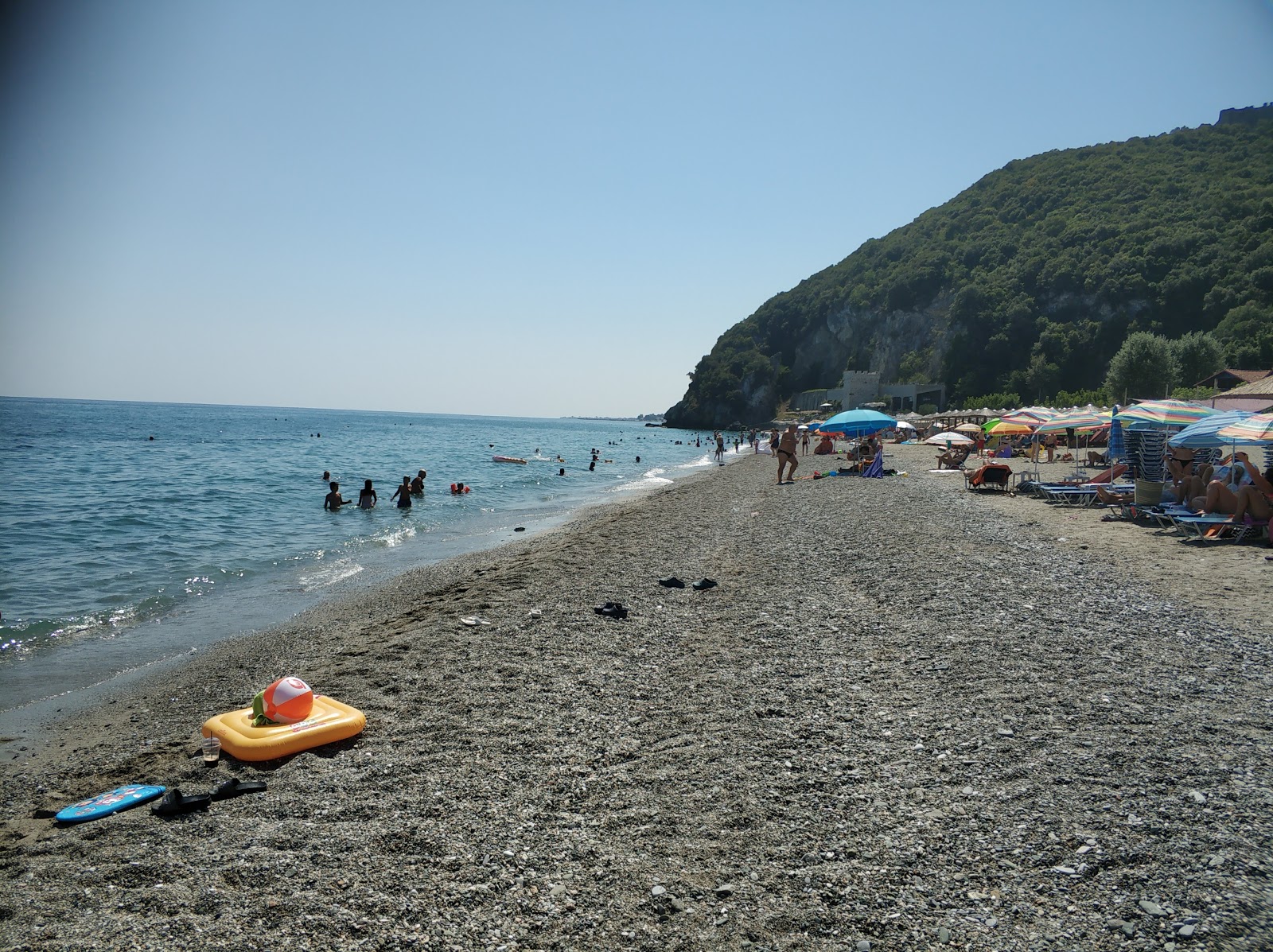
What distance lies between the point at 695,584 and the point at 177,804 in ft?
21.9

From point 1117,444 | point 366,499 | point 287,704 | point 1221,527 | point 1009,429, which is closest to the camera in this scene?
point 287,704

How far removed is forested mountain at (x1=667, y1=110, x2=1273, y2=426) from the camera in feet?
231

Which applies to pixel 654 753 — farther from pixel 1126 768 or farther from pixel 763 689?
pixel 1126 768

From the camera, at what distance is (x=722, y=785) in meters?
4.50

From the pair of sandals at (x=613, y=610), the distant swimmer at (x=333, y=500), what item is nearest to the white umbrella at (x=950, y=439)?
the distant swimmer at (x=333, y=500)

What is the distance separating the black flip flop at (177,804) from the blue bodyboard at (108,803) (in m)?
0.19

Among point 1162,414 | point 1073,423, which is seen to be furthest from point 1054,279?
point 1162,414

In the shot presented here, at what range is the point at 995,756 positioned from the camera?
4.52 metres

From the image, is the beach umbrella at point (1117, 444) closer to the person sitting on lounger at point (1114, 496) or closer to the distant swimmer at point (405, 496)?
the person sitting on lounger at point (1114, 496)

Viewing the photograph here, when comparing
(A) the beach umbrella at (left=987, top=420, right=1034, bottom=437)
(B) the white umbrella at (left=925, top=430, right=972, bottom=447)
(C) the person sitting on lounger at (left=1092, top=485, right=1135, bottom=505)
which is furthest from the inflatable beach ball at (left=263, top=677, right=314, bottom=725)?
(B) the white umbrella at (left=925, top=430, right=972, bottom=447)

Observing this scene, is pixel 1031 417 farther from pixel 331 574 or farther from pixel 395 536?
pixel 331 574

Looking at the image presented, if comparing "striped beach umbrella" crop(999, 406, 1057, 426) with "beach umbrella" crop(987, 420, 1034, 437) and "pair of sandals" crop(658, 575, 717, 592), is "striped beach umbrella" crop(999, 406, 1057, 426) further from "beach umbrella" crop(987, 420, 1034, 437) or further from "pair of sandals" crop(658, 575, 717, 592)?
"pair of sandals" crop(658, 575, 717, 592)

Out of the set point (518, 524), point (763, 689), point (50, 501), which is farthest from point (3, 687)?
point (50, 501)

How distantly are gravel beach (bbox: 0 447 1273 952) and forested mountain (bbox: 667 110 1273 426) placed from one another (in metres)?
57.4
